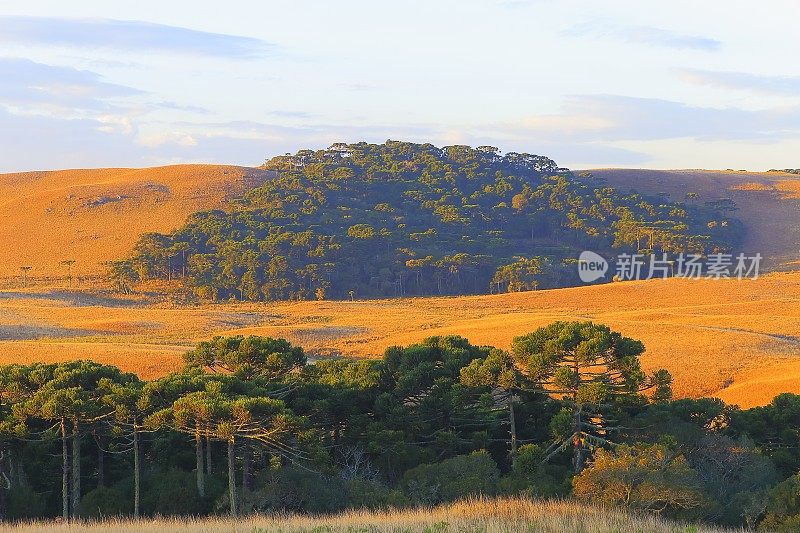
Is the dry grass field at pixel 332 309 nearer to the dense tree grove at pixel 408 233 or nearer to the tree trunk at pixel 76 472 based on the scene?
the dense tree grove at pixel 408 233

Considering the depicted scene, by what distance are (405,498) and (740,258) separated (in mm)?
97895

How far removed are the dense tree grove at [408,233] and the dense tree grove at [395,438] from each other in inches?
2573

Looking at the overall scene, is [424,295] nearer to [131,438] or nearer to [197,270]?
[197,270]

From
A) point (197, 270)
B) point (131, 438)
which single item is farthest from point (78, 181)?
point (131, 438)

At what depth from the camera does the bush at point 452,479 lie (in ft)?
71.2

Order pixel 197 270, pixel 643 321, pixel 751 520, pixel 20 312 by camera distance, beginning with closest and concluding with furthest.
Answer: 1. pixel 751 520
2. pixel 643 321
3. pixel 20 312
4. pixel 197 270

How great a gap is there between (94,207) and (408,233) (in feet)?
158

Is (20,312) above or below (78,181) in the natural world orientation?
below

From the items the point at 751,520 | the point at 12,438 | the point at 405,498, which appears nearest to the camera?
the point at 751,520

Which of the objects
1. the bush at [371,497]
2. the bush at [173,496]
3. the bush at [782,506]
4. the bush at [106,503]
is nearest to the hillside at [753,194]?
the bush at [782,506]

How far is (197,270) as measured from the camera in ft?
319

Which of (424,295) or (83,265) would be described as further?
(83,265)

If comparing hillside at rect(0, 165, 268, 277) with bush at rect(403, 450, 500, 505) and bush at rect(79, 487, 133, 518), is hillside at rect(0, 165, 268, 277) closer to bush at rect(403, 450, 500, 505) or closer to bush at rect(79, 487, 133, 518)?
bush at rect(79, 487, 133, 518)

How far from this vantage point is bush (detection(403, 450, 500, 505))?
21703 mm
